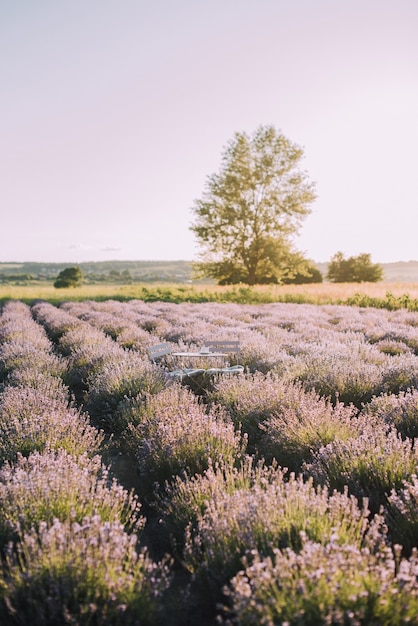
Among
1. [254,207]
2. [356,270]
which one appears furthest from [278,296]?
[356,270]

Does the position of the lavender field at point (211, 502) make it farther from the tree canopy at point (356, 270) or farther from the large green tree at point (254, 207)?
the tree canopy at point (356, 270)

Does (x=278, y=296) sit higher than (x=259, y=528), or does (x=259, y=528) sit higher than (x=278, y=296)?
(x=278, y=296)

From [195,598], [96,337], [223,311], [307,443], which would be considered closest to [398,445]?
[307,443]

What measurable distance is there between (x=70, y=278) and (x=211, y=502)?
211ft

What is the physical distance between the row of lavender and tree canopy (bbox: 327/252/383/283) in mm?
59294

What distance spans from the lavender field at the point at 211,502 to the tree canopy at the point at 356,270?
184ft

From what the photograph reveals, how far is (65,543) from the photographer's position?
7.33ft

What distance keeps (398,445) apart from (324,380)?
243cm

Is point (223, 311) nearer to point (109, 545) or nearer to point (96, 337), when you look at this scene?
point (96, 337)

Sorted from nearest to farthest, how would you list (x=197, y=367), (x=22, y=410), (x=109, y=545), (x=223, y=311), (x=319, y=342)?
(x=109, y=545) < (x=22, y=410) < (x=197, y=367) < (x=319, y=342) < (x=223, y=311)

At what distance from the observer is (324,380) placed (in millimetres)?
5715

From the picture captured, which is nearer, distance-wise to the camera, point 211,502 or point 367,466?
point 211,502

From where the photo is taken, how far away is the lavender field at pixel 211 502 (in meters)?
1.94

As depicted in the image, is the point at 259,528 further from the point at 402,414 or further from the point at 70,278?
the point at 70,278
